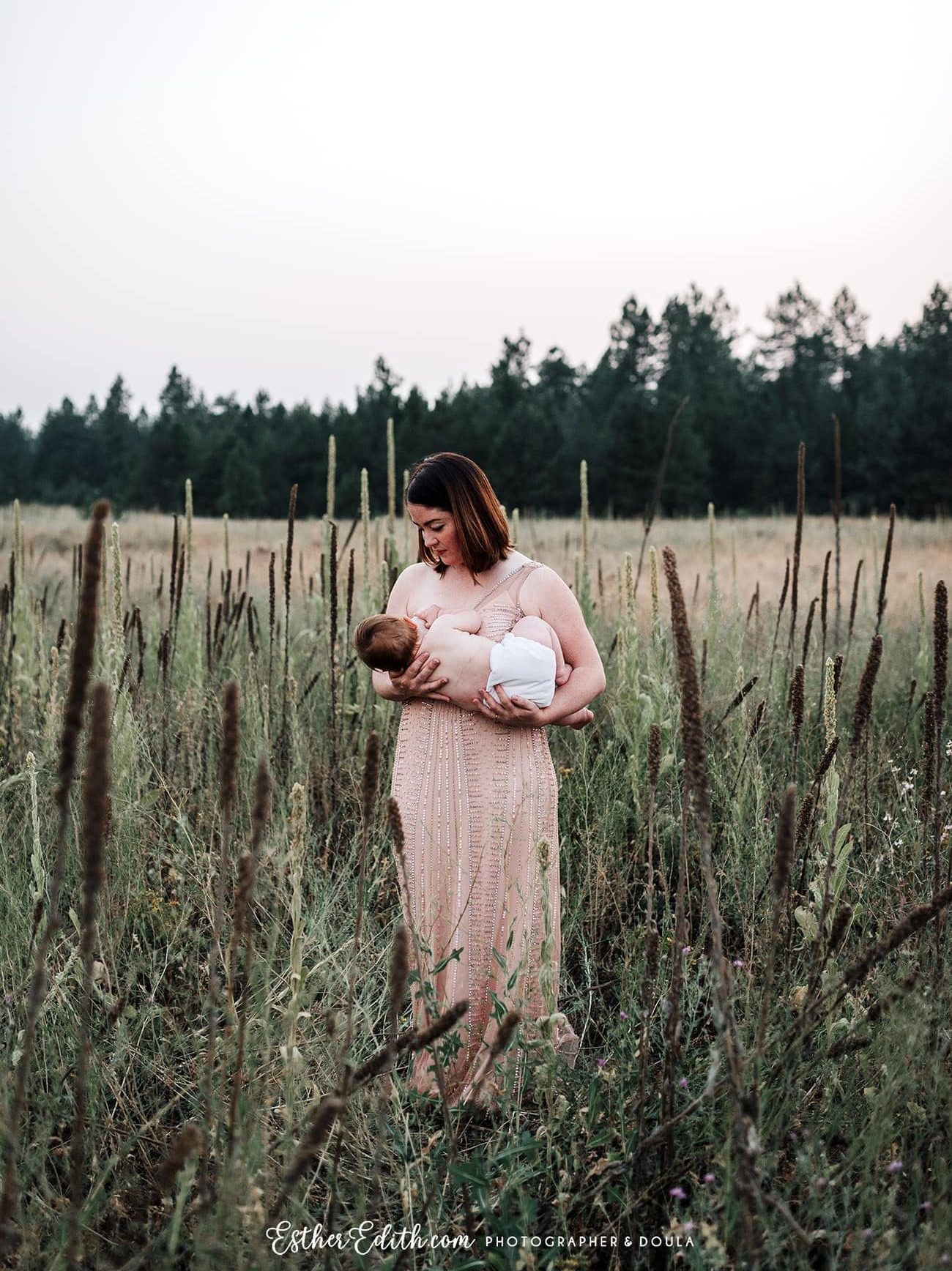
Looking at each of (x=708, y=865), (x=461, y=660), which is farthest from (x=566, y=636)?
(x=708, y=865)

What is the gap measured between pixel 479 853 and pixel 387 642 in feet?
2.12

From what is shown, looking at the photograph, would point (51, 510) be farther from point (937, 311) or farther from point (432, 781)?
point (937, 311)

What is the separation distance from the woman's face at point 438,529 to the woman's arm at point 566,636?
233 millimetres

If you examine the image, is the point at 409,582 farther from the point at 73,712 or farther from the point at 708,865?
the point at 73,712

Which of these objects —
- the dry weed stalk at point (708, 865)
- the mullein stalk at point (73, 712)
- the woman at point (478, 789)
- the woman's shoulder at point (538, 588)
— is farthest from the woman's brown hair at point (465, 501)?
the mullein stalk at point (73, 712)

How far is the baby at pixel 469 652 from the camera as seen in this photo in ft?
7.42

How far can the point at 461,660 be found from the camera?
91.0 inches

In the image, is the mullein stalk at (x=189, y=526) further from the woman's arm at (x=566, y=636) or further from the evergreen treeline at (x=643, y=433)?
the evergreen treeline at (x=643, y=433)

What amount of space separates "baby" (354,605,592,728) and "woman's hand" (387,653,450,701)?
17 millimetres

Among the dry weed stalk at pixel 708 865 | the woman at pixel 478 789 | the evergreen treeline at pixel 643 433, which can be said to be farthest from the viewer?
the evergreen treeline at pixel 643 433

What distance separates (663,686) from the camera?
10.7 feet

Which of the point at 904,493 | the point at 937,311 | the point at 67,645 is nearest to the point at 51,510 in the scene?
the point at 67,645

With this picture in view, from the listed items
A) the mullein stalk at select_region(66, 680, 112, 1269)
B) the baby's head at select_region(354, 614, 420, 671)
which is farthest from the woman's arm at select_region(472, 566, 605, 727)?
the mullein stalk at select_region(66, 680, 112, 1269)

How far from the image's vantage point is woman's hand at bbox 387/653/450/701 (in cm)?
234
